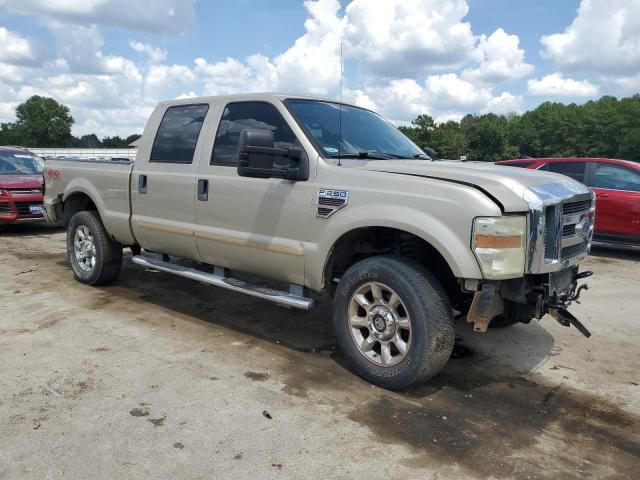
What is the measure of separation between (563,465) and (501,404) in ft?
2.43

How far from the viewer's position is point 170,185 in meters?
5.25

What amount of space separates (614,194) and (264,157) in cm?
700

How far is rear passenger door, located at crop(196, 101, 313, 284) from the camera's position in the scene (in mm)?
4316

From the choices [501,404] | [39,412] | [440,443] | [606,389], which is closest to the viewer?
[440,443]

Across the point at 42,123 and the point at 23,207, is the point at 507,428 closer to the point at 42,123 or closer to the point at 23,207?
the point at 23,207

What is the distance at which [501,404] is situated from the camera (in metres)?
3.71

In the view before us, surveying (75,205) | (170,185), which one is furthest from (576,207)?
(75,205)

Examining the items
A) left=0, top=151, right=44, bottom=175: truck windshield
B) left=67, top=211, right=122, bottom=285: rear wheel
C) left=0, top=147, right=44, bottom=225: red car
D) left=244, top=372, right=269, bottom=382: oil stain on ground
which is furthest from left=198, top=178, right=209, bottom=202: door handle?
left=0, top=151, right=44, bottom=175: truck windshield

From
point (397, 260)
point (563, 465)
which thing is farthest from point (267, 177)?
point (563, 465)

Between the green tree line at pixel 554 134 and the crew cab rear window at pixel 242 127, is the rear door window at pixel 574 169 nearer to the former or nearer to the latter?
the crew cab rear window at pixel 242 127

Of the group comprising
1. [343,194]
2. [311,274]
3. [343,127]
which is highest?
[343,127]

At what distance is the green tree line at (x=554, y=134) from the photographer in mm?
79562

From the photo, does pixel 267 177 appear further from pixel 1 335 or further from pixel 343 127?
pixel 1 335

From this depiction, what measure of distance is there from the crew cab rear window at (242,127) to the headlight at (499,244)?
1701mm
